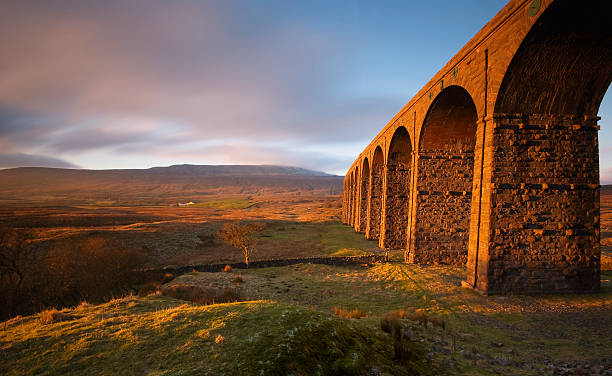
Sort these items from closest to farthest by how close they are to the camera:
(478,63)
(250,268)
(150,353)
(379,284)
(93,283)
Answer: (150,353)
(478,63)
(379,284)
(93,283)
(250,268)

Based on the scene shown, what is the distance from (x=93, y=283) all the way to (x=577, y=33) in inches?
887

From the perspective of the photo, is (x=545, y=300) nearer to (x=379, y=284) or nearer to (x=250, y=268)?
(x=379, y=284)

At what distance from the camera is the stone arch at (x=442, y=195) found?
51.2ft

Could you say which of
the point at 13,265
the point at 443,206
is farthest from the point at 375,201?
the point at 13,265

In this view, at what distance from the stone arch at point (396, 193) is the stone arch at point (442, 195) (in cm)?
548

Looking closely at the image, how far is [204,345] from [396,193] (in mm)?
19397

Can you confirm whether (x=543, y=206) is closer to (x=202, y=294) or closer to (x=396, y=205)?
(x=396, y=205)

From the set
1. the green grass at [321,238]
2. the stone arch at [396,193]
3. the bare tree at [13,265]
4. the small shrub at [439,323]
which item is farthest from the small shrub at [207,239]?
the small shrub at [439,323]

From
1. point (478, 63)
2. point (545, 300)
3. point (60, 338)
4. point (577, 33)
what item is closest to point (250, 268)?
point (60, 338)

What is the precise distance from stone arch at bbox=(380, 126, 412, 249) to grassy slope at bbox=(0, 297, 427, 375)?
647 inches

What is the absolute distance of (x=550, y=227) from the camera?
9898 millimetres

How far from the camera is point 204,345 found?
172 inches

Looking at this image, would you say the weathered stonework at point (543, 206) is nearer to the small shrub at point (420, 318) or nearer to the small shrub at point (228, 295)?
the small shrub at point (420, 318)

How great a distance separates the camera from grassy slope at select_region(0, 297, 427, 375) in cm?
389
